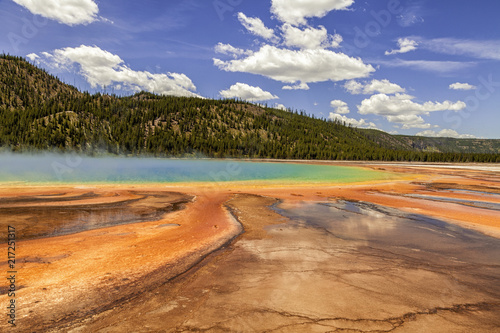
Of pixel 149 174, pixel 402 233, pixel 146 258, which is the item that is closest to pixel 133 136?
pixel 149 174

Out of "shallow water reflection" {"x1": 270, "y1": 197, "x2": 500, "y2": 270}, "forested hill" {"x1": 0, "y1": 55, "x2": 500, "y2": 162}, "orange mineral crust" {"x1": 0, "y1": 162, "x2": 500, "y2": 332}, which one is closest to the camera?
"orange mineral crust" {"x1": 0, "y1": 162, "x2": 500, "y2": 332}

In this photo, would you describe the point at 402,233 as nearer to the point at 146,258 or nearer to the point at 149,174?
the point at 146,258

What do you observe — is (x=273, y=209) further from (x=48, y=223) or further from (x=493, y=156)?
(x=493, y=156)

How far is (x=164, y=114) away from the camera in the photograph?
19488 cm

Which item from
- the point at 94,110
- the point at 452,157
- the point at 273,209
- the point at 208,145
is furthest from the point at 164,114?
the point at 273,209

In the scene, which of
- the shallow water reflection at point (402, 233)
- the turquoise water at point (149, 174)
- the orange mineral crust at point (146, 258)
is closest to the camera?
the orange mineral crust at point (146, 258)

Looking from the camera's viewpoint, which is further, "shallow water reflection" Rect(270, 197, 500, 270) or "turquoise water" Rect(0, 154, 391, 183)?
"turquoise water" Rect(0, 154, 391, 183)

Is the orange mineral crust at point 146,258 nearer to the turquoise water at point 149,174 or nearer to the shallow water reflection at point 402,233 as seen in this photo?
the shallow water reflection at point 402,233

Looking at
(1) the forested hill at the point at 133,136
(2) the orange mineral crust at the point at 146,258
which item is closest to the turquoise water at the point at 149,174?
(2) the orange mineral crust at the point at 146,258

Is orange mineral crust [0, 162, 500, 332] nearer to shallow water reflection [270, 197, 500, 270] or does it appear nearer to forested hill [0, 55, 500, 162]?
shallow water reflection [270, 197, 500, 270]

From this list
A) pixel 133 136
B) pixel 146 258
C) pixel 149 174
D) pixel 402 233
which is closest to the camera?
pixel 146 258

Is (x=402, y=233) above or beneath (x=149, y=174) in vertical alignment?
above

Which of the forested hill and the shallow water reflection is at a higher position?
the forested hill

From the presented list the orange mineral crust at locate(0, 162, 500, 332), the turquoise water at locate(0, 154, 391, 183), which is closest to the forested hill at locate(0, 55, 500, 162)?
the turquoise water at locate(0, 154, 391, 183)
